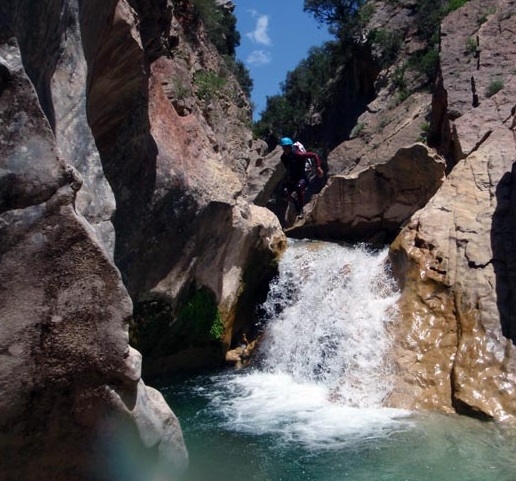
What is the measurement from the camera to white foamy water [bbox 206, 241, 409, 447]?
26.0ft

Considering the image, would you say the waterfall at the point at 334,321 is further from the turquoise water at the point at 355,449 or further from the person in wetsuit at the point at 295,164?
the person in wetsuit at the point at 295,164

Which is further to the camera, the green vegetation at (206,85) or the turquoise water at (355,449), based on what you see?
the green vegetation at (206,85)

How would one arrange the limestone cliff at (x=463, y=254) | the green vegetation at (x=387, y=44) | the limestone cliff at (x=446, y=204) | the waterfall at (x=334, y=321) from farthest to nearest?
the green vegetation at (x=387, y=44), the waterfall at (x=334, y=321), the limestone cliff at (x=446, y=204), the limestone cliff at (x=463, y=254)

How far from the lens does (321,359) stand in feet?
33.3

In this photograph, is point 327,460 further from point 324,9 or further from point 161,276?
point 324,9

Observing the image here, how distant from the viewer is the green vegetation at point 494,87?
14.6m

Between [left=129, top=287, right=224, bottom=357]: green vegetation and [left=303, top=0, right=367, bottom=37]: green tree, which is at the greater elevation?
[left=303, top=0, right=367, bottom=37]: green tree

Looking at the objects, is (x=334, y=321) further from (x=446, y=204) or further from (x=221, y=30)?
(x=221, y=30)

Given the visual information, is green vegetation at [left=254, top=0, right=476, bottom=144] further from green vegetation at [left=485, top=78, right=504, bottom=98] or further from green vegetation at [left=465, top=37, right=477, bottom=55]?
green vegetation at [left=485, top=78, right=504, bottom=98]

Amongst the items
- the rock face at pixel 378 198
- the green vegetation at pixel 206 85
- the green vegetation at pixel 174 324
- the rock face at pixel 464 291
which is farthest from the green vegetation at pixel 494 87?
the green vegetation at pixel 174 324

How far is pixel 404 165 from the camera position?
1523 cm

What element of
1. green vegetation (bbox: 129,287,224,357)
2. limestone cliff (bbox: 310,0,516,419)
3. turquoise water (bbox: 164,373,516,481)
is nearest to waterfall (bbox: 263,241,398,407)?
limestone cliff (bbox: 310,0,516,419)

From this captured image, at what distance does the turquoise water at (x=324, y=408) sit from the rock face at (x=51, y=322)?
1504 mm

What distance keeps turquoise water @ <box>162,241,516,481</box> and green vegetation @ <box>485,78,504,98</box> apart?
487cm
